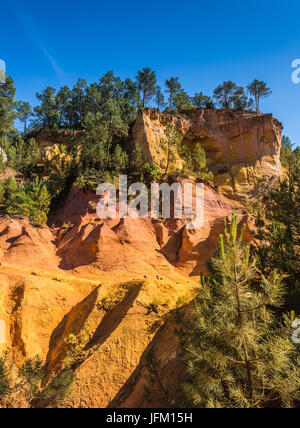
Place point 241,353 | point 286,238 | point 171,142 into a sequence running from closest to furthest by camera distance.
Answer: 1. point 241,353
2. point 286,238
3. point 171,142

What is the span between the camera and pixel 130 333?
9398 mm

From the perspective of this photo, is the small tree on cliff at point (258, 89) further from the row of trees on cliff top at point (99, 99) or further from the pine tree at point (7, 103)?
the pine tree at point (7, 103)

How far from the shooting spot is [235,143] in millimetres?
34656

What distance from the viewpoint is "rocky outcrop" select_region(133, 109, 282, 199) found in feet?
105

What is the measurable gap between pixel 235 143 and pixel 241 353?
111 feet

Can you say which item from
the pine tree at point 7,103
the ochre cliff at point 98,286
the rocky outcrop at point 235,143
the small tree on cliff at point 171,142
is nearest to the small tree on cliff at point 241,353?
the ochre cliff at point 98,286

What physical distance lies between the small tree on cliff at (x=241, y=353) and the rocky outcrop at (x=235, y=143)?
27.7m

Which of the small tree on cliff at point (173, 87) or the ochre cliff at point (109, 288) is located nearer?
the ochre cliff at point (109, 288)

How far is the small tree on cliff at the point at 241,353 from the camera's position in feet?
15.0

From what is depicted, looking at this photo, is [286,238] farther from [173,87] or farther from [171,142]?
[173,87]

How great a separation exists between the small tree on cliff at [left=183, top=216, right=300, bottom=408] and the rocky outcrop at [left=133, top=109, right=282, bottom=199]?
27715mm

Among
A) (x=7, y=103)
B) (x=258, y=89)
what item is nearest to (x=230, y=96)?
(x=258, y=89)

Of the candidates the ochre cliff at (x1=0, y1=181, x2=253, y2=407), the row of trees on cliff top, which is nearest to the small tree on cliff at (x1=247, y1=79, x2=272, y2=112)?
the row of trees on cliff top
